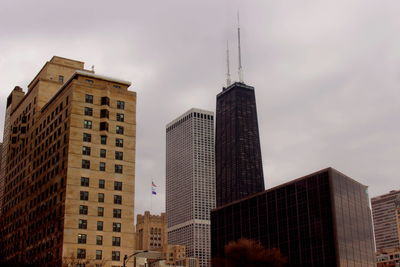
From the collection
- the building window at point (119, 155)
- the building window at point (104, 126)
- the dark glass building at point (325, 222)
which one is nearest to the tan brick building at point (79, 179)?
the building window at point (119, 155)

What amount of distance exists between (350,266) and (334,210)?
16567 mm

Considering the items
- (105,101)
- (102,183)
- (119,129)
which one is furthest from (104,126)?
(102,183)

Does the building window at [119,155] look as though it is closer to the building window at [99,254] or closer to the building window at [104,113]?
the building window at [104,113]

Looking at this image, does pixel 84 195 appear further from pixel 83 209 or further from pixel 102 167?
pixel 102 167

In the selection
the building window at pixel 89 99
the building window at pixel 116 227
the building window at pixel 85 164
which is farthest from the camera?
the building window at pixel 89 99

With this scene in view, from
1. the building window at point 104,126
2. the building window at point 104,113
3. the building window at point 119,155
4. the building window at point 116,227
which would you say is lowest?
the building window at point 116,227

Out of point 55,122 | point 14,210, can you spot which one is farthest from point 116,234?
point 14,210

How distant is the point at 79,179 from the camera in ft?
418

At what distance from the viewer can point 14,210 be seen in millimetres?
155750

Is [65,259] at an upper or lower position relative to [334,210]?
lower

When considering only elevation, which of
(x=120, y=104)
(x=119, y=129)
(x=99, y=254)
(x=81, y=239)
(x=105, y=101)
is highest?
(x=120, y=104)

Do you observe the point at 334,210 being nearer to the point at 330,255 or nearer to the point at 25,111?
the point at 330,255

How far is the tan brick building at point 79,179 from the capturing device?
125 metres

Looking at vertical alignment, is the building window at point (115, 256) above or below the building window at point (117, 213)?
below
